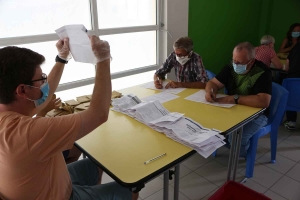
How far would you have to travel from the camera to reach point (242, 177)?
228 cm

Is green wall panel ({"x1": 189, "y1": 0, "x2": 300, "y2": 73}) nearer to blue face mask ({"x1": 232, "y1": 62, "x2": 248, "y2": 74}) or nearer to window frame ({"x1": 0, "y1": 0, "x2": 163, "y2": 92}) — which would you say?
window frame ({"x1": 0, "y1": 0, "x2": 163, "y2": 92})

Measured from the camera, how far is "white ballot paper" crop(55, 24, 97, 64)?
1201mm

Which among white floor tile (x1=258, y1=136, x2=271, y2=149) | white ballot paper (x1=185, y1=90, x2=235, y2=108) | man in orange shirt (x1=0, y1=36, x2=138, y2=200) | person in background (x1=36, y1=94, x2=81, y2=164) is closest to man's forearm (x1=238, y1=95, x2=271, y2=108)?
white ballot paper (x1=185, y1=90, x2=235, y2=108)

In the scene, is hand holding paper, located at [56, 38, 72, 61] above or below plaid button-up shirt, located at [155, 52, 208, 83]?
above

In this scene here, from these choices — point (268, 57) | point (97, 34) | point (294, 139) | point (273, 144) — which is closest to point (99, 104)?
point (97, 34)

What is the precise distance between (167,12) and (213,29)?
104 centimetres

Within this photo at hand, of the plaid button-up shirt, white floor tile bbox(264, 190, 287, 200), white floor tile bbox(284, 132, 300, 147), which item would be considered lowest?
white floor tile bbox(264, 190, 287, 200)

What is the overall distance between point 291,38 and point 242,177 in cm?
287

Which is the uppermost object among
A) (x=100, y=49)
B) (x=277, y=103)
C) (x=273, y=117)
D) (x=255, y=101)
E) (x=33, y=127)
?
(x=100, y=49)

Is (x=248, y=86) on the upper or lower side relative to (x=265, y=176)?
upper

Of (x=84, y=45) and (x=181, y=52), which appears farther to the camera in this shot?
(x=181, y=52)

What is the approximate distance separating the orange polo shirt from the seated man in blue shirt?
1.34 m

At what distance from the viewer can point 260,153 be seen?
8.64ft

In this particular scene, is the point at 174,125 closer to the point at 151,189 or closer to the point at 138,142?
the point at 138,142
